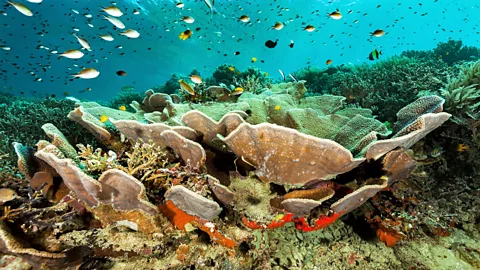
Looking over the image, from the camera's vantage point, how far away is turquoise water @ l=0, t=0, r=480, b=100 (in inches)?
1357

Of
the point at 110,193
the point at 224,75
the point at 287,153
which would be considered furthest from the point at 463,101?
the point at 224,75

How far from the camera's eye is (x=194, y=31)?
127 feet

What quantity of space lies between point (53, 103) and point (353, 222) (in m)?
10.4

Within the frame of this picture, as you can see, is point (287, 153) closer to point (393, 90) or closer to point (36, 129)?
point (393, 90)

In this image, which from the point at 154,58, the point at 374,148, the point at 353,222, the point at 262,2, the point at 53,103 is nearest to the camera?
the point at 374,148

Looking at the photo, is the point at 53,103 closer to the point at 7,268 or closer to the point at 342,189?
the point at 7,268

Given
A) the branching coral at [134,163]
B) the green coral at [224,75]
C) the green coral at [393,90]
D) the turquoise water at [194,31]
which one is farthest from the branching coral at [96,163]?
the turquoise water at [194,31]

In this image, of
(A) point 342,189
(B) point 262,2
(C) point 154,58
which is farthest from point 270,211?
(C) point 154,58

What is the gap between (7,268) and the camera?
2.16 metres

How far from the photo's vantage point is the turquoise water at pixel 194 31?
34475 mm

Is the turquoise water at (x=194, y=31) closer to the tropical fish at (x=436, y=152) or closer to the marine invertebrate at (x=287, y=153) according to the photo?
the tropical fish at (x=436, y=152)

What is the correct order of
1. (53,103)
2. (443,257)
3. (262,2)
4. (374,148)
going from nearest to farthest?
(374,148), (443,257), (53,103), (262,2)

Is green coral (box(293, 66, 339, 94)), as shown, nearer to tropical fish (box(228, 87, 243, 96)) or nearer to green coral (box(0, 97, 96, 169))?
tropical fish (box(228, 87, 243, 96))

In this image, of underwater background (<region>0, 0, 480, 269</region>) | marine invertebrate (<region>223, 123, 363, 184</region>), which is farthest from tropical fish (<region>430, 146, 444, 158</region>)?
marine invertebrate (<region>223, 123, 363, 184</region>)
